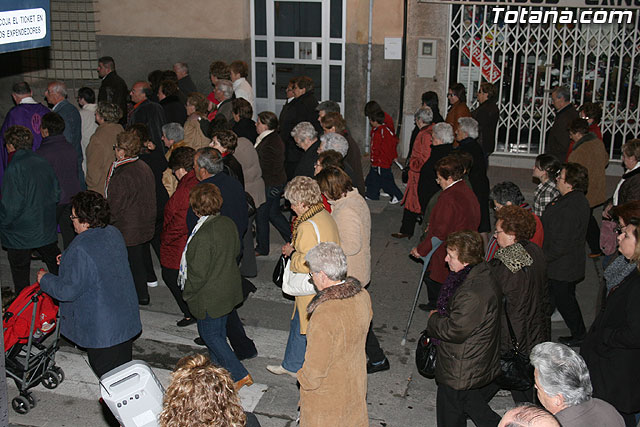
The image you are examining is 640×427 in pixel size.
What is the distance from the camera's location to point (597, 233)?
9.38 m

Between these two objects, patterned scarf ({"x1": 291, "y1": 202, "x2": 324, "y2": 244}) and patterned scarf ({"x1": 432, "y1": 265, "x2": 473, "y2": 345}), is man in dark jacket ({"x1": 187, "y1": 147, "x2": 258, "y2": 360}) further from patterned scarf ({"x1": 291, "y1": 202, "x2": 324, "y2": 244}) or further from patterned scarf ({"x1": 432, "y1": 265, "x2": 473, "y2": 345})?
patterned scarf ({"x1": 432, "y1": 265, "x2": 473, "y2": 345})

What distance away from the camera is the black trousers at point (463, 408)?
5207 mm

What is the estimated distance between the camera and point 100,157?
8766mm

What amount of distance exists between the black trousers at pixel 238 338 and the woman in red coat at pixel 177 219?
870 millimetres

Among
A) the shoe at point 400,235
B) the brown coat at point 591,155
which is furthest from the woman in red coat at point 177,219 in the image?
the brown coat at point 591,155

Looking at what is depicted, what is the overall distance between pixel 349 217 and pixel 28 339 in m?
2.85

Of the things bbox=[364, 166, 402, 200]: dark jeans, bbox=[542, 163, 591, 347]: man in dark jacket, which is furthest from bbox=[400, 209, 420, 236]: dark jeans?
bbox=[542, 163, 591, 347]: man in dark jacket

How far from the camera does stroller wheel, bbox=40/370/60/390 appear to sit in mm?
6340

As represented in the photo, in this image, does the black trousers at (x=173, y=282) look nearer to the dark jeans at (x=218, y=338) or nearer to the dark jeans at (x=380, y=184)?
the dark jeans at (x=218, y=338)

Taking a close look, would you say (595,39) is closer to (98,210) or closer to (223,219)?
(223,219)

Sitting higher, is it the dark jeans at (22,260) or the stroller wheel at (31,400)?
the dark jeans at (22,260)

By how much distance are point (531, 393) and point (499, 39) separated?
8.66 m

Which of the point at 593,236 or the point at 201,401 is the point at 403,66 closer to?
the point at 593,236

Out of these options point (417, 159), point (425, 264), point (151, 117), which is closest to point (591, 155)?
point (417, 159)
